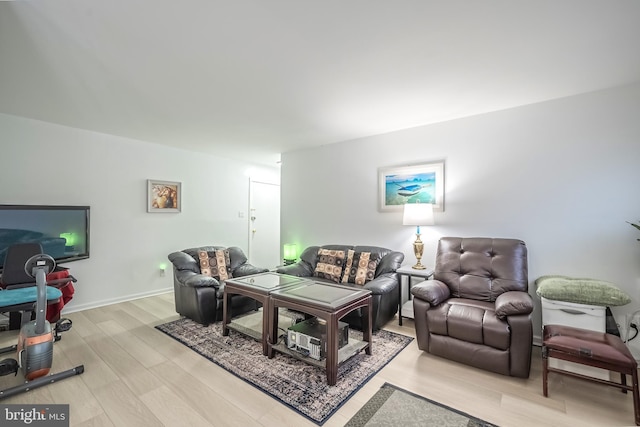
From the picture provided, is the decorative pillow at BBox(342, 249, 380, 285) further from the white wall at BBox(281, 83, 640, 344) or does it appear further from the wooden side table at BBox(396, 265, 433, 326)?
the white wall at BBox(281, 83, 640, 344)

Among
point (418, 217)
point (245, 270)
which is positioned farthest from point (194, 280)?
point (418, 217)

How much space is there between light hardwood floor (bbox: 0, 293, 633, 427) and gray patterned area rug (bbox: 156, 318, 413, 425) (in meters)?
0.07

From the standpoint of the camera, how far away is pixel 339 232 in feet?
14.3

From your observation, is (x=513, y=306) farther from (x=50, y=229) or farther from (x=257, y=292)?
(x=50, y=229)

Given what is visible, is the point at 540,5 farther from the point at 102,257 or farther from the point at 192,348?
the point at 102,257

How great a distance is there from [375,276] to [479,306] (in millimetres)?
1254

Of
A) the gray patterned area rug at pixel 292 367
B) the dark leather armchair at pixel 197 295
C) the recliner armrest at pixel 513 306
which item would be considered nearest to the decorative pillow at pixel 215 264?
the dark leather armchair at pixel 197 295

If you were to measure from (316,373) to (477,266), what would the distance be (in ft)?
6.03

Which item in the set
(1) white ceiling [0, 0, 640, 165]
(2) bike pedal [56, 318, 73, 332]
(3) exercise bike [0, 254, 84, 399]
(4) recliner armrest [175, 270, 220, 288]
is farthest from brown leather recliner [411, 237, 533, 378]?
(2) bike pedal [56, 318, 73, 332]

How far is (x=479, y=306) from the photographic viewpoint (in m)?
2.41

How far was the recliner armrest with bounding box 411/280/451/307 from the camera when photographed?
2.45 metres

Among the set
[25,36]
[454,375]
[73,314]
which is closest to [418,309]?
[454,375]

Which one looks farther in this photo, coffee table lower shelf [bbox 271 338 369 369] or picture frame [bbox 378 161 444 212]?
picture frame [bbox 378 161 444 212]

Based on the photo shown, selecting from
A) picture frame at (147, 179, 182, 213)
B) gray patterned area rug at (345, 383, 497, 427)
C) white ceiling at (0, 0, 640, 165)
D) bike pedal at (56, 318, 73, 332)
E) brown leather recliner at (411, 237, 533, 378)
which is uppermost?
white ceiling at (0, 0, 640, 165)
